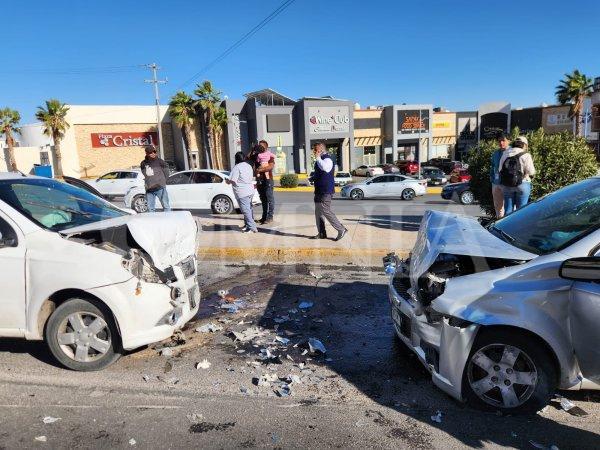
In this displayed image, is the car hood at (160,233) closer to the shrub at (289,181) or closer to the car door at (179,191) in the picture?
the car door at (179,191)

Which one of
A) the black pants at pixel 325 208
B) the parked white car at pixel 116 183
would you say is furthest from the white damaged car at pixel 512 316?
the parked white car at pixel 116 183

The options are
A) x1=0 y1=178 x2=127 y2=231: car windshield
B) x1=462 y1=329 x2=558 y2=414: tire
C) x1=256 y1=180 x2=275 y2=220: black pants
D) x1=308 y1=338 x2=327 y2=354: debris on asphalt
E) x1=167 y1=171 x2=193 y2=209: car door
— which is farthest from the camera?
x1=167 y1=171 x2=193 y2=209: car door

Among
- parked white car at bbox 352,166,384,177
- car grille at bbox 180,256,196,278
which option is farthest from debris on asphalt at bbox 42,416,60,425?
parked white car at bbox 352,166,384,177

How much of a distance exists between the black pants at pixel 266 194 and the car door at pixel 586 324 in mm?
7330

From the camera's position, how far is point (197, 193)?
14.4 m

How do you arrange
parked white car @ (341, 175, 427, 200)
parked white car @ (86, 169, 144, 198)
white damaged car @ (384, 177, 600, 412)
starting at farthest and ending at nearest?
parked white car @ (341, 175, 427, 200) → parked white car @ (86, 169, 144, 198) → white damaged car @ (384, 177, 600, 412)

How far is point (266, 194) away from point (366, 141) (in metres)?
42.9

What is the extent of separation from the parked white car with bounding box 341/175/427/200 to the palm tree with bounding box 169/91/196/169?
25.0 meters

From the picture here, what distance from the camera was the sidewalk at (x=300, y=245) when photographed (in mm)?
7438

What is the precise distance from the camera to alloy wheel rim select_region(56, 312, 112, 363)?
3670 mm

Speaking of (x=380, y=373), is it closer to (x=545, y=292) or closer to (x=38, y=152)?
(x=545, y=292)

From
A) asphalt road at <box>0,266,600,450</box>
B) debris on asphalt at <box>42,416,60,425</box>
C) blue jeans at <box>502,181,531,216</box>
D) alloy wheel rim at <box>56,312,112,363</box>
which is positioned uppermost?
blue jeans at <box>502,181,531,216</box>

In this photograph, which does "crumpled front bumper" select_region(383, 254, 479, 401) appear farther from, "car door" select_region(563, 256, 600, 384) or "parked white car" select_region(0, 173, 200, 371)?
"parked white car" select_region(0, 173, 200, 371)

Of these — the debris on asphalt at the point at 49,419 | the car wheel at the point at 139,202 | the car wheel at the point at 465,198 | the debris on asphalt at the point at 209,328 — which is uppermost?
the car wheel at the point at 139,202
